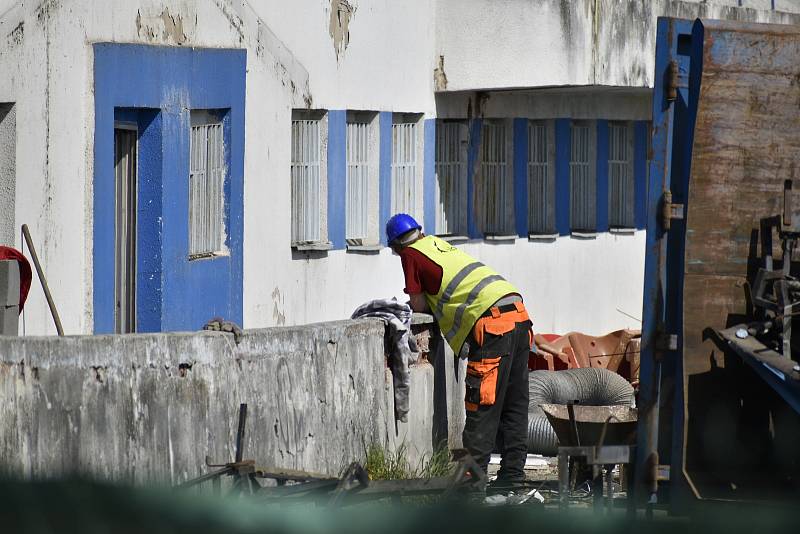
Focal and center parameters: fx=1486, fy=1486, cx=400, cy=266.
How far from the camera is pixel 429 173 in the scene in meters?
17.6

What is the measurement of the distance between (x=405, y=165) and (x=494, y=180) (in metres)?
2.48

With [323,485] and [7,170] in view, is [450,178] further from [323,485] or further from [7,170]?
[323,485]

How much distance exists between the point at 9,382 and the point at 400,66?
1009 centimetres

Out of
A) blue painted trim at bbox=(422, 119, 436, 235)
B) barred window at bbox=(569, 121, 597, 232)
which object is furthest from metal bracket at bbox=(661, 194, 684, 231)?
barred window at bbox=(569, 121, 597, 232)

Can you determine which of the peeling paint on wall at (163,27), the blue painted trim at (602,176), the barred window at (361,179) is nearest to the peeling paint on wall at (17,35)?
the peeling paint on wall at (163,27)

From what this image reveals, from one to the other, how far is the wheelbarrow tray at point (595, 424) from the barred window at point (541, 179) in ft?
33.6

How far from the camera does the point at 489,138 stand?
19094mm

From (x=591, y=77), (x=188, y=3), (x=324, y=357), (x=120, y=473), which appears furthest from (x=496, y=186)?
(x=120, y=473)

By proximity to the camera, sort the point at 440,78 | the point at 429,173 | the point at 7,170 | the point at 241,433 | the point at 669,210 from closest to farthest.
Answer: the point at 669,210, the point at 241,433, the point at 7,170, the point at 440,78, the point at 429,173

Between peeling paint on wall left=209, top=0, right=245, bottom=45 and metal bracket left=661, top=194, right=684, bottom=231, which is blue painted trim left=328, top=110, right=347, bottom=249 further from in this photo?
metal bracket left=661, top=194, right=684, bottom=231

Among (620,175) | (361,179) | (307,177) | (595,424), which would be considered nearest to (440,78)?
(361,179)

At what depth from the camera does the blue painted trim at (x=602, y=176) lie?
2120 cm

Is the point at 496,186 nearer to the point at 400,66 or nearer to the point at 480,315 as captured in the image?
the point at 400,66

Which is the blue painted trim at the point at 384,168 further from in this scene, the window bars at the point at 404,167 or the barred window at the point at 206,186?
the barred window at the point at 206,186
